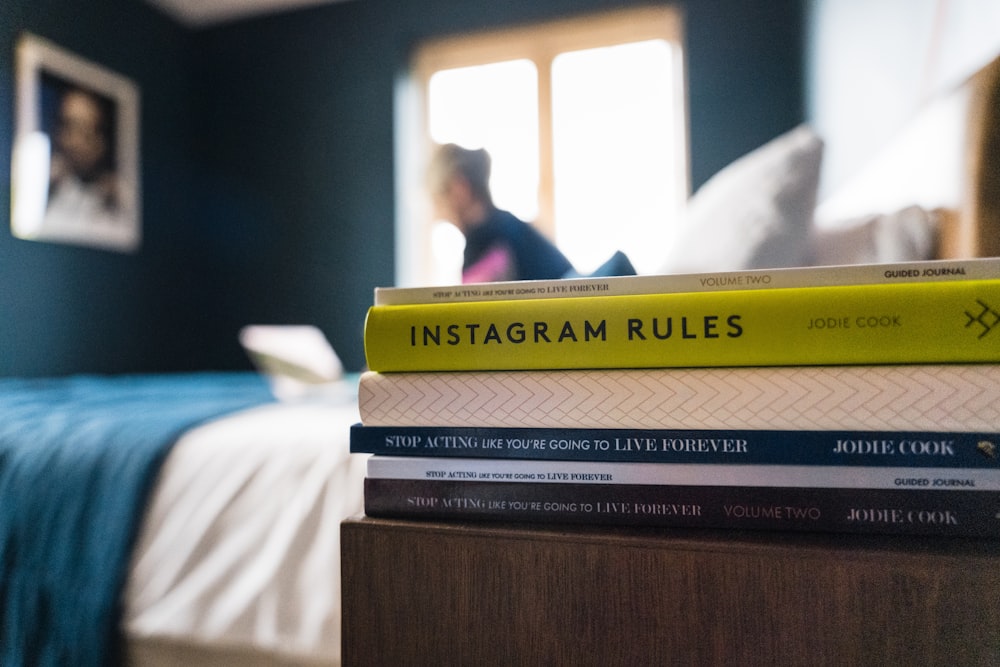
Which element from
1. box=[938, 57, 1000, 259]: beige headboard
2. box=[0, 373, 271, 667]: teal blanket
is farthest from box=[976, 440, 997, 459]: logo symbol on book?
box=[0, 373, 271, 667]: teal blanket

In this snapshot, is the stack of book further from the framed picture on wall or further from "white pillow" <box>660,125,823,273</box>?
the framed picture on wall

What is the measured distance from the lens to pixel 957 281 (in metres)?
0.33

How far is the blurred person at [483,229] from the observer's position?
1.83 m

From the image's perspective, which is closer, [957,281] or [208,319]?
[957,281]

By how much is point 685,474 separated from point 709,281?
126 millimetres

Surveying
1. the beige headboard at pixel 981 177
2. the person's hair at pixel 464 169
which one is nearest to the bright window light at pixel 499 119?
the person's hair at pixel 464 169

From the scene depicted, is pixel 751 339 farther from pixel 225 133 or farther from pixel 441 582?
pixel 225 133

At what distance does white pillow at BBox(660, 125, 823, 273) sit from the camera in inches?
35.8

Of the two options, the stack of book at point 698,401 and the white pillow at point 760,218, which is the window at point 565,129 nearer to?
the white pillow at point 760,218

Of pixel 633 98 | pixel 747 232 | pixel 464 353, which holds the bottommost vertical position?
pixel 464 353

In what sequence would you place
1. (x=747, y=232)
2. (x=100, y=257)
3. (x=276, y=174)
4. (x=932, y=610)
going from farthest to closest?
(x=276, y=174)
(x=100, y=257)
(x=747, y=232)
(x=932, y=610)

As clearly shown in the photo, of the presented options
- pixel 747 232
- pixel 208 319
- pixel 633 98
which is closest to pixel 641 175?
pixel 633 98

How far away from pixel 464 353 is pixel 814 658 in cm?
28

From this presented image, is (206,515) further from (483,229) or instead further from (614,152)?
(614,152)
